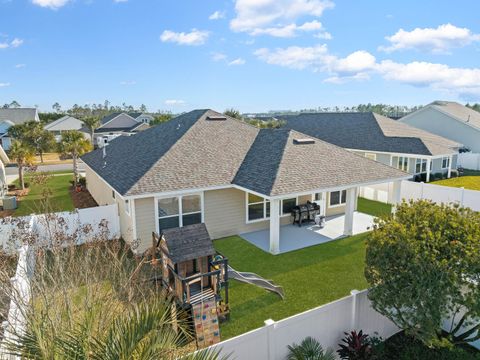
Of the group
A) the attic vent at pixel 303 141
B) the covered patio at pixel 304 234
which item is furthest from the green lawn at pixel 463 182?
the attic vent at pixel 303 141

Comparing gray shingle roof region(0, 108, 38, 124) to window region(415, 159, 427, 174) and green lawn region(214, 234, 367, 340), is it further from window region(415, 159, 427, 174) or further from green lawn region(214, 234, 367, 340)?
window region(415, 159, 427, 174)

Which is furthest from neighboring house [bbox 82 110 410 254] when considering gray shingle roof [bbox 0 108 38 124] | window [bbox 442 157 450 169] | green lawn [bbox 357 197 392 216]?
gray shingle roof [bbox 0 108 38 124]

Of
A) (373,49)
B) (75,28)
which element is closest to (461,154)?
(373,49)

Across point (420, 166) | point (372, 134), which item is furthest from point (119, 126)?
point (420, 166)

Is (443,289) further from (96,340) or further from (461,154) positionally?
(461,154)

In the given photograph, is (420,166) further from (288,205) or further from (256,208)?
(256,208)

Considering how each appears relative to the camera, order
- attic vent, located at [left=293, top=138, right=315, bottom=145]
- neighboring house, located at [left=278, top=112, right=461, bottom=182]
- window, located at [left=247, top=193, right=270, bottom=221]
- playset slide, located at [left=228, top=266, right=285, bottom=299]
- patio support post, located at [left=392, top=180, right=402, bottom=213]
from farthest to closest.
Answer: neighboring house, located at [left=278, top=112, right=461, bottom=182] < patio support post, located at [left=392, top=180, right=402, bottom=213] < attic vent, located at [left=293, top=138, right=315, bottom=145] < window, located at [left=247, top=193, right=270, bottom=221] < playset slide, located at [left=228, top=266, right=285, bottom=299]

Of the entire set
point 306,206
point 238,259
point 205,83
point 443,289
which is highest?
point 205,83
